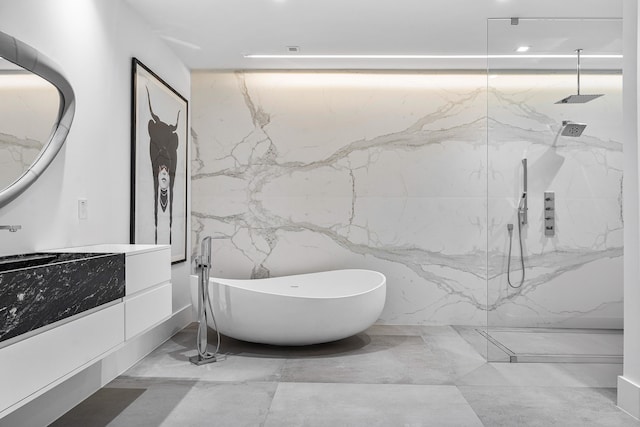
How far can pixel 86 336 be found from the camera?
2066mm

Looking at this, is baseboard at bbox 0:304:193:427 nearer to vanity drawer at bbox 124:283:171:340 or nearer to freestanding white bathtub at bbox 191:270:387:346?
vanity drawer at bbox 124:283:171:340

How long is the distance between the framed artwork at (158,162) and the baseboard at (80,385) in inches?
28.2

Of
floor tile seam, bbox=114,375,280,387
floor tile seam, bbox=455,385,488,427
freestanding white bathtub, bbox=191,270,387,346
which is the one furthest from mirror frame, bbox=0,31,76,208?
floor tile seam, bbox=455,385,488,427

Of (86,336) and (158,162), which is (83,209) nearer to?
(86,336)

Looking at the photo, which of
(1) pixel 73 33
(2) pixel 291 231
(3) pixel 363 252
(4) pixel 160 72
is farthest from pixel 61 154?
(3) pixel 363 252

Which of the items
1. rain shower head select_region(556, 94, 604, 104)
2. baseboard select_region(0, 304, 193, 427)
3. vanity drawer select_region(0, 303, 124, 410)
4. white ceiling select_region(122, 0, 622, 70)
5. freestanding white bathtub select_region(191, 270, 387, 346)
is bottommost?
baseboard select_region(0, 304, 193, 427)

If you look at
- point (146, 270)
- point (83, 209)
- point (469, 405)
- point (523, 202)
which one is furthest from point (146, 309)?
point (523, 202)

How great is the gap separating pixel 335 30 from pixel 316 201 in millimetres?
1654

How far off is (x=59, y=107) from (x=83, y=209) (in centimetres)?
57

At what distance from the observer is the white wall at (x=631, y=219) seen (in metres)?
2.67

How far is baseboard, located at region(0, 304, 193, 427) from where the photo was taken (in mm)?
2330

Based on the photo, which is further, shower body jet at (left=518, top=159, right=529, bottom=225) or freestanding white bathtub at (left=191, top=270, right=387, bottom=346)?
freestanding white bathtub at (left=191, top=270, right=387, bottom=346)

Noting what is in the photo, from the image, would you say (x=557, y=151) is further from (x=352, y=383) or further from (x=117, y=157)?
(x=117, y=157)

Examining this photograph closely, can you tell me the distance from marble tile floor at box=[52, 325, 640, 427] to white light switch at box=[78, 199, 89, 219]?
99cm
